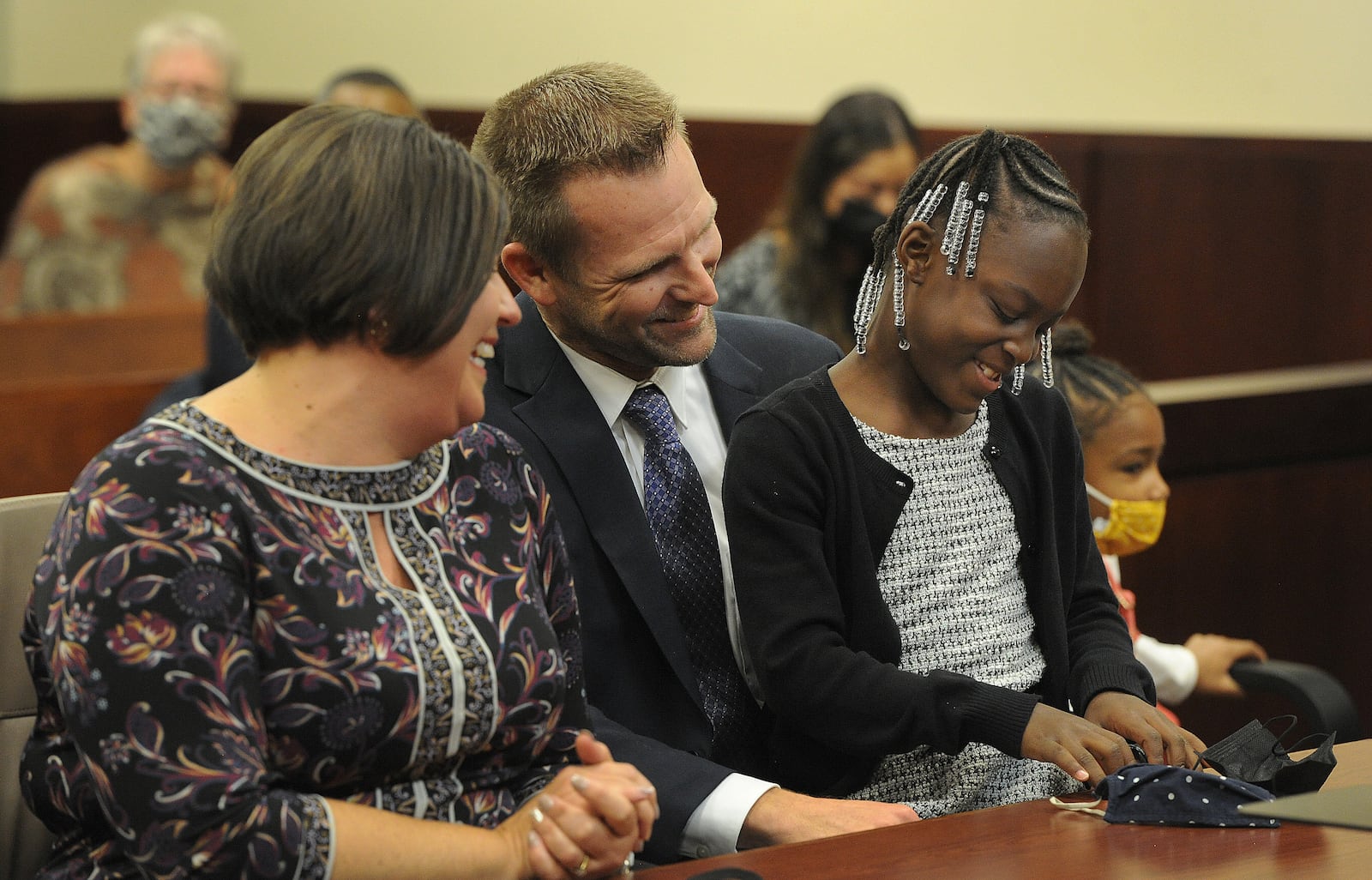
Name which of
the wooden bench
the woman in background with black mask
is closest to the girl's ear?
the woman in background with black mask

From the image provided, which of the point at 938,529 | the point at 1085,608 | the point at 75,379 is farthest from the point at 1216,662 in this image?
the point at 75,379

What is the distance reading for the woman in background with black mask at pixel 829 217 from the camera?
3463 mm

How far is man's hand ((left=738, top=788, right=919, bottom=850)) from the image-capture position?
139 centimetres

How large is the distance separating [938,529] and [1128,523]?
734 millimetres

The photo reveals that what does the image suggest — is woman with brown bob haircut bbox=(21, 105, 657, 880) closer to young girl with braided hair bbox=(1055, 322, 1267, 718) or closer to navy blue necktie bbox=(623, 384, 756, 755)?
navy blue necktie bbox=(623, 384, 756, 755)

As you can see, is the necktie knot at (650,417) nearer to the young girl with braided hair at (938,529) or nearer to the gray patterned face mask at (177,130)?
the young girl with braided hair at (938,529)

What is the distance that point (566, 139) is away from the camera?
166cm

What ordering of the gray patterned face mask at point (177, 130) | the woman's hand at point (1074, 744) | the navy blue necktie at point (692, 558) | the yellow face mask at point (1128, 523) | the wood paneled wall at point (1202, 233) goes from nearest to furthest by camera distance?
the woman's hand at point (1074, 744) → the navy blue necktie at point (692, 558) → the yellow face mask at point (1128, 523) → the gray patterned face mask at point (177, 130) → the wood paneled wall at point (1202, 233)

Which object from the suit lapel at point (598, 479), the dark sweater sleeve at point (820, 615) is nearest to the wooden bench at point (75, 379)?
the suit lapel at point (598, 479)

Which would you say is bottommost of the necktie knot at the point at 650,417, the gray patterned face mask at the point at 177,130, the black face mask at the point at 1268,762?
the gray patterned face mask at the point at 177,130

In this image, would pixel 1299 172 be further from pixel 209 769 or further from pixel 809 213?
pixel 209 769

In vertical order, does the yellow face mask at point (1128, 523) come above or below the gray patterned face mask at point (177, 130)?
above

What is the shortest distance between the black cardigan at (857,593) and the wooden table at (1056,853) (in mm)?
176

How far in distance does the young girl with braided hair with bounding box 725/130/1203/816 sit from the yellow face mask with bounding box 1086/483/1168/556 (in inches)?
22.3
